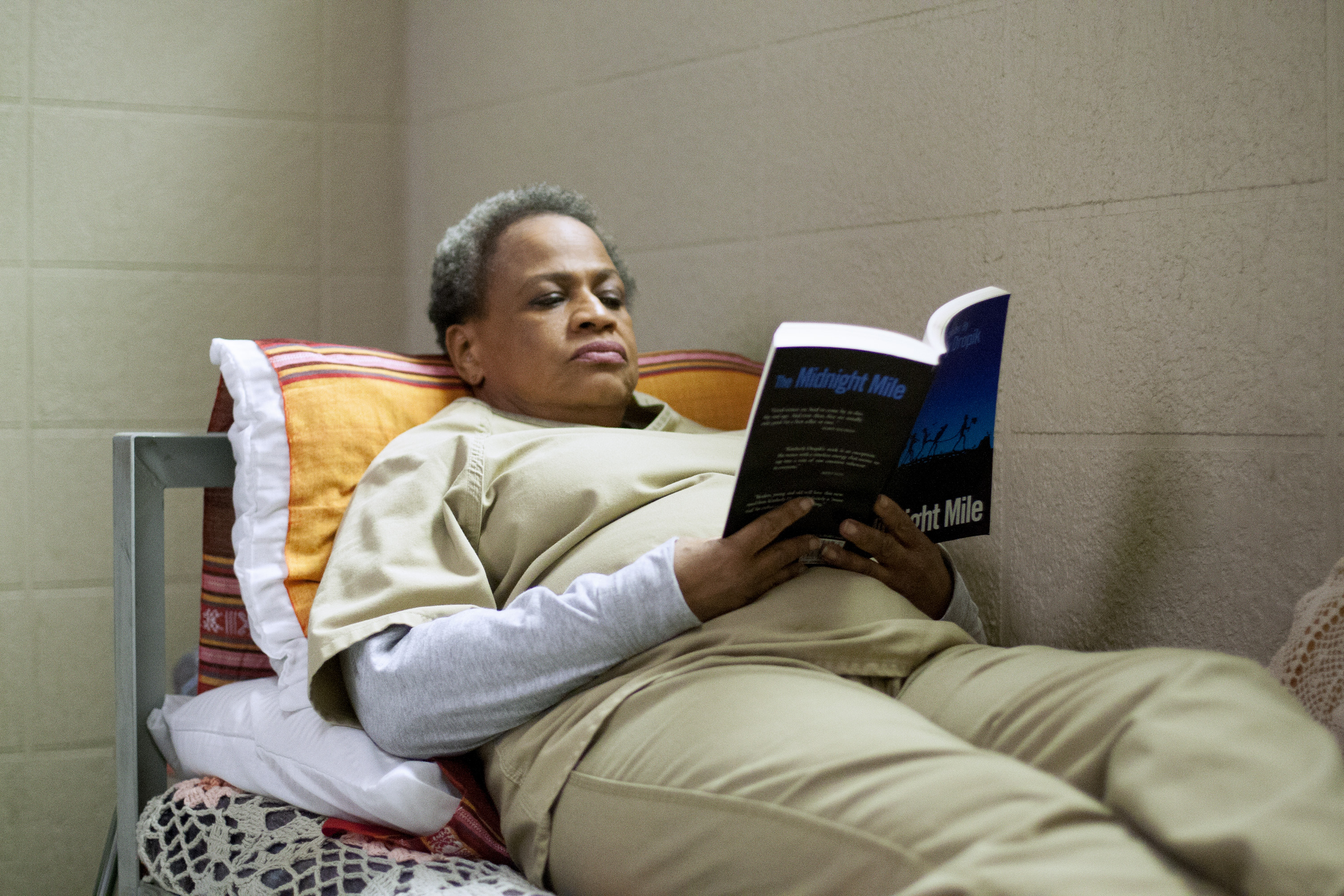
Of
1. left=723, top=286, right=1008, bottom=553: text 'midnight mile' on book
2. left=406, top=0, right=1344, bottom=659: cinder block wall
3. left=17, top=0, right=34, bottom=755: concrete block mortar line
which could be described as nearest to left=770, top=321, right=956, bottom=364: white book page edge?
left=723, top=286, right=1008, bottom=553: text 'midnight mile' on book

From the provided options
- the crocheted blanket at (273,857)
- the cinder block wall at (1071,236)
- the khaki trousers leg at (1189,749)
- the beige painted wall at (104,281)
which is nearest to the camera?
the khaki trousers leg at (1189,749)

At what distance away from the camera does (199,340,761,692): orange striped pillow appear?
1408 millimetres

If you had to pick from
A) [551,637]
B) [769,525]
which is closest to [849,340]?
[769,525]

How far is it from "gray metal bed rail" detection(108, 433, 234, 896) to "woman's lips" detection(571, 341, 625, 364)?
56cm

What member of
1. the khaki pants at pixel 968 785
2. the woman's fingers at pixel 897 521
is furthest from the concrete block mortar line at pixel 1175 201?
the khaki pants at pixel 968 785

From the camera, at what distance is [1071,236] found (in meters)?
1.62

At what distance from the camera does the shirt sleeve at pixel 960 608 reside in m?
1.38

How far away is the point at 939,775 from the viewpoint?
0.83m

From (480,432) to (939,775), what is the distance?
0.85 meters

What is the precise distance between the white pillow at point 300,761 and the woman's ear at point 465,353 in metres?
0.54

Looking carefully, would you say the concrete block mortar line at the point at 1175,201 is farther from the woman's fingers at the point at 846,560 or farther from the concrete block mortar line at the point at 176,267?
the concrete block mortar line at the point at 176,267

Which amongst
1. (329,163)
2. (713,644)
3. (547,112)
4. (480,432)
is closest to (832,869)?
(713,644)

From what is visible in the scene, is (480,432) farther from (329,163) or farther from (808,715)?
(329,163)

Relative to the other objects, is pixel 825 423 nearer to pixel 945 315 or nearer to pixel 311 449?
pixel 945 315
